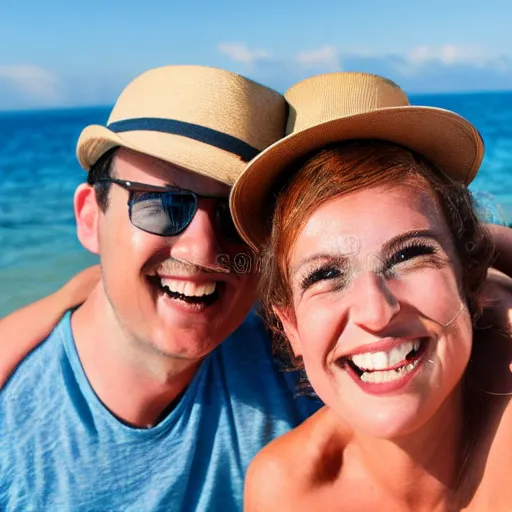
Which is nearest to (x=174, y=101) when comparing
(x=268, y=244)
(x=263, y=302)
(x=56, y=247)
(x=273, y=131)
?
(x=273, y=131)

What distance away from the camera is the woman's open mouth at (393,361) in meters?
2.18

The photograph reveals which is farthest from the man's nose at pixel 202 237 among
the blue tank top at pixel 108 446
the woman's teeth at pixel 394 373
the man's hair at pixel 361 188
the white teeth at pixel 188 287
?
the woman's teeth at pixel 394 373

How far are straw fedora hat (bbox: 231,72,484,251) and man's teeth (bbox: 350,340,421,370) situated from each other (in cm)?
67

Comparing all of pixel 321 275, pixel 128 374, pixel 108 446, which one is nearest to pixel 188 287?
pixel 128 374

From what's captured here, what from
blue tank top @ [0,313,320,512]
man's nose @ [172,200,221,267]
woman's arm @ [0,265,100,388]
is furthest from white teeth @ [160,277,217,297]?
woman's arm @ [0,265,100,388]

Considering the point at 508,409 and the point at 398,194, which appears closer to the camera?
the point at 398,194

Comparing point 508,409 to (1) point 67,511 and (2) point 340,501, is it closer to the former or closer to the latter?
(2) point 340,501

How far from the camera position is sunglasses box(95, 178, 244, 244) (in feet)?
8.89

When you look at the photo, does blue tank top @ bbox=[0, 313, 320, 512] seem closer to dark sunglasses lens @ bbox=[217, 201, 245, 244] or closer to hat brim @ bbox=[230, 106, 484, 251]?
dark sunglasses lens @ bbox=[217, 201, 245, 244]

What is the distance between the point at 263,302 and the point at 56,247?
10.9 m

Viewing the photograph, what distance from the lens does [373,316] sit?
6.88ft

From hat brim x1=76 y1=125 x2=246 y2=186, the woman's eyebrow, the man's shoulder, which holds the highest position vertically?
the woman's eyebrow

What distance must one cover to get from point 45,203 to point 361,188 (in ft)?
53.2

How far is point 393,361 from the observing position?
2.18 meters
